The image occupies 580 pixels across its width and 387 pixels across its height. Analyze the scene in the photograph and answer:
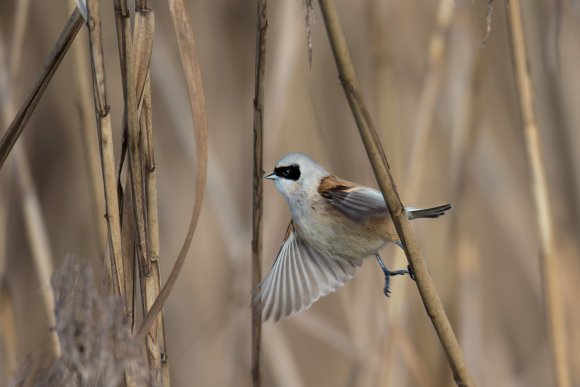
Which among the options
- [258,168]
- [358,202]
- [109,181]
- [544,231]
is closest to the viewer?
[109,181]

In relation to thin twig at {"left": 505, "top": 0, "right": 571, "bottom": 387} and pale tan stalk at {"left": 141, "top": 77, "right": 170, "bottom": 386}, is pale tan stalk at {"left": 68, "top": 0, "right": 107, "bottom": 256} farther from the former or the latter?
thin twig at {"left": 505, "top": 0, "right": 571, "bottom": 387}

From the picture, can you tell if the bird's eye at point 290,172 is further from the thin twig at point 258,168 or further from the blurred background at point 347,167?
the blurred background at point 347,167

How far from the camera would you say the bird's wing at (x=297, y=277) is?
126cm

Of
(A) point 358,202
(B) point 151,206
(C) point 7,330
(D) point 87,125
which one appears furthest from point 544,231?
(C) point 7,330

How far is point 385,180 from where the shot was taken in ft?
2.45

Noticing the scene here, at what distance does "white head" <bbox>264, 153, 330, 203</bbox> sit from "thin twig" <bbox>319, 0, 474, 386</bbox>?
46 cm

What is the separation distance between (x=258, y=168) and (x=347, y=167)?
1061mm

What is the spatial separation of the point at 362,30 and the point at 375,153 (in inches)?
54.9

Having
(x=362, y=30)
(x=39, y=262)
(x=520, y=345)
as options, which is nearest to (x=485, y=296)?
(x=520, y=345)

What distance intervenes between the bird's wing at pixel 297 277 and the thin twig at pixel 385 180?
449mm

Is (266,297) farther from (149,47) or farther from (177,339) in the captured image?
(177,339)

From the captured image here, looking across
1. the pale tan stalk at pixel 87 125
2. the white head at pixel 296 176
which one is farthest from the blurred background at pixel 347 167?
the white head at pixel 296 176

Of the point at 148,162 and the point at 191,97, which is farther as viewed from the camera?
the point at 148,162

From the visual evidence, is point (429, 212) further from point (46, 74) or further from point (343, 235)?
point (46, 74)
